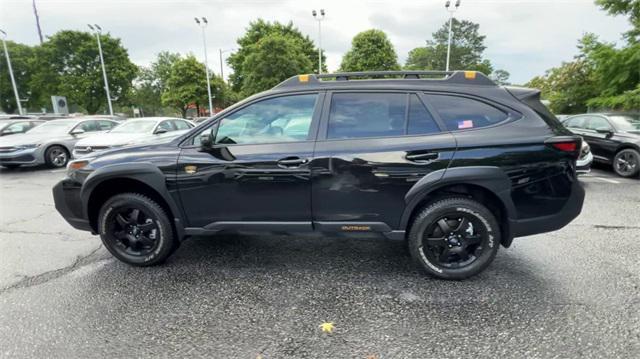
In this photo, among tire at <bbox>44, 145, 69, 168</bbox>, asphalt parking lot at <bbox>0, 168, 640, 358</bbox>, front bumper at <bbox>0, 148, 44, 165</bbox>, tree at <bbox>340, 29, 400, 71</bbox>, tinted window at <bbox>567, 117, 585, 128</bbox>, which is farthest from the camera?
tree at <bbox>340, 29, 400, 71</bbox>

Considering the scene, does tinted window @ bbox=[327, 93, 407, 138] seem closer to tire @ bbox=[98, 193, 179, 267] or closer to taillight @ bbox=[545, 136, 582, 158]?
taillight @ bbox=[545, 136, 582, 158]

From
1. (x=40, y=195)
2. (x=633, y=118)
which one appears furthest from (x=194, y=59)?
(x=633, y=118)

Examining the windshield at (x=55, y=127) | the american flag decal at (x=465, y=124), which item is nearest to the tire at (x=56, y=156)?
the windshield at (x=55, y=127)

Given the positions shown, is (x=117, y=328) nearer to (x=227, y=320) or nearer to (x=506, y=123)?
(x=227, y=320)

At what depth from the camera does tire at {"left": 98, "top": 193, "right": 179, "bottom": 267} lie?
10.4ft

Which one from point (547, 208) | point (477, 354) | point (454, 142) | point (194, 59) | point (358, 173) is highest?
point (194, 59)

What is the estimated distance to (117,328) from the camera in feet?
7.96

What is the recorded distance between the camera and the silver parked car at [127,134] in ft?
26.1

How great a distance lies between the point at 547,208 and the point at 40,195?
8.33m

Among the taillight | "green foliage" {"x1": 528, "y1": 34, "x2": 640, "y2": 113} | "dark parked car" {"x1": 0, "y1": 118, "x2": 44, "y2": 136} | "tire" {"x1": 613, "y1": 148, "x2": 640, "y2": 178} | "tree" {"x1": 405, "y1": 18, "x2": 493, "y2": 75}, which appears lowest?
"tire" {"x1": 613, "y1": 148, "x2": 640, "y2": 178}

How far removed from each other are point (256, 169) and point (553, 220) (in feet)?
8.57

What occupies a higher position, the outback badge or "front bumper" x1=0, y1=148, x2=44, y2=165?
the outback badge

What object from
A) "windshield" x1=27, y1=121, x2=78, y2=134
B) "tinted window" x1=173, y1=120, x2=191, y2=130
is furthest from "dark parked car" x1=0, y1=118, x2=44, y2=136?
"tinted window" x1=173, y1=120, x2=191, y2=130

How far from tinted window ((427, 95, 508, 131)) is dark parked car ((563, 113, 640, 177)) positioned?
6816mm
